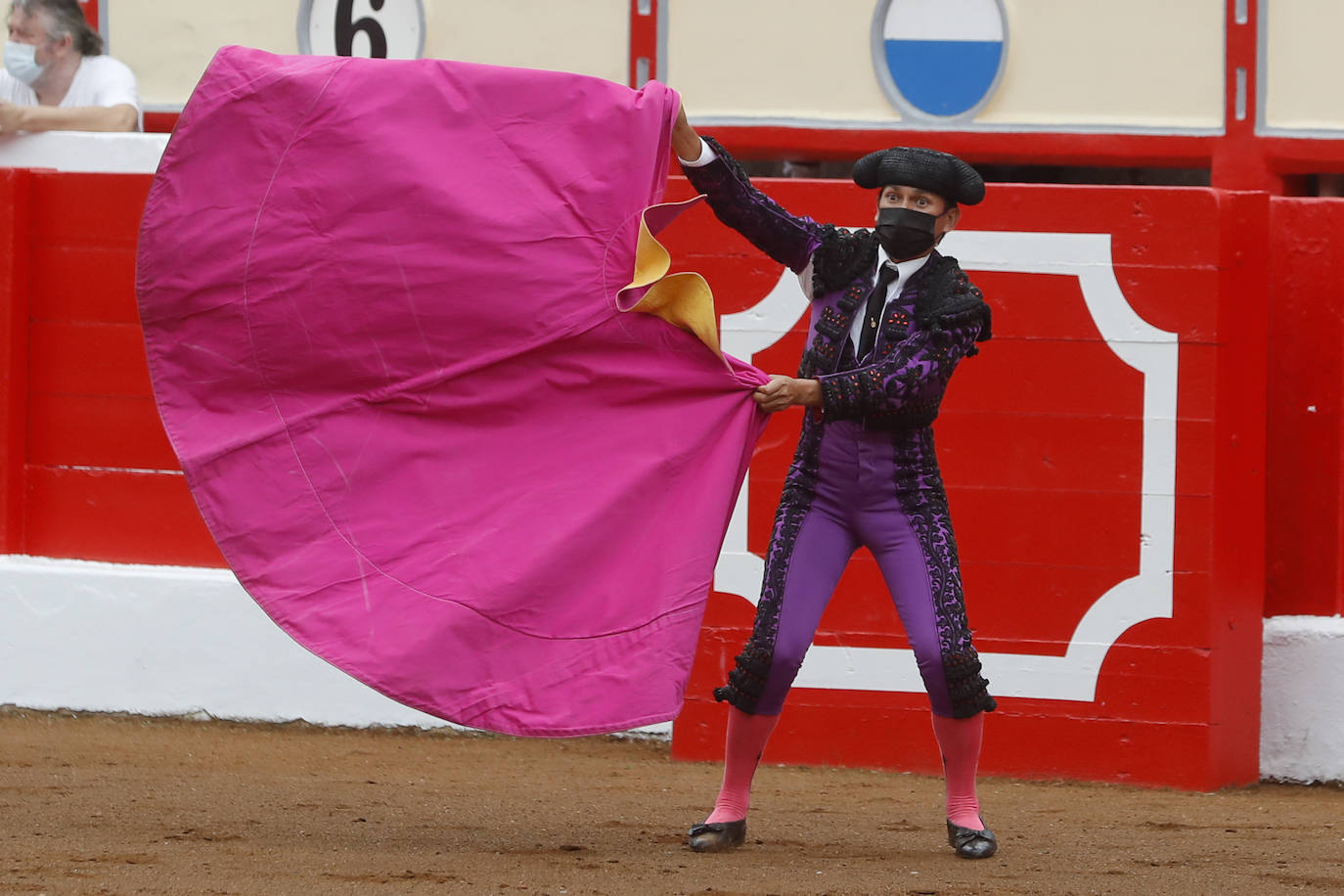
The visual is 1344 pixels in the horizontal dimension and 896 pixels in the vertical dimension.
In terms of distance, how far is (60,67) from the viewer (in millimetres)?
7023

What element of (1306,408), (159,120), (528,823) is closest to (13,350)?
(528,823)

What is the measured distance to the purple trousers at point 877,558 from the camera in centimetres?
433

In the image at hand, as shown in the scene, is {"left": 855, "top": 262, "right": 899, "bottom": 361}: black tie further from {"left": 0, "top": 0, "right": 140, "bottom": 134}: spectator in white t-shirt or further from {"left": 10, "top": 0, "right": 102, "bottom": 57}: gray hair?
{"left": 10, "top": 0, "right": 102, "bottom": 57}: gray hair

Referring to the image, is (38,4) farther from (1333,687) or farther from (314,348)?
(1333,687)

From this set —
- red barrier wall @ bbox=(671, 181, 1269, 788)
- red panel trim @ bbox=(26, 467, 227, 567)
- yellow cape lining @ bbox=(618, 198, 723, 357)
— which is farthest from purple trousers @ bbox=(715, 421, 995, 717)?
Result: red panel trim @ bbox=(26, 467, 227, 567)

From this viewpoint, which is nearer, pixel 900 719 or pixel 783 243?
pixel 783 243

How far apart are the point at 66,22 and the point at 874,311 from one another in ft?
12.6

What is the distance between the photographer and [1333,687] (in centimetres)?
560

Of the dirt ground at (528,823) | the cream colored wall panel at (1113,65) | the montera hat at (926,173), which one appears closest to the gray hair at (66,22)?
the dirt ground at (528,823)

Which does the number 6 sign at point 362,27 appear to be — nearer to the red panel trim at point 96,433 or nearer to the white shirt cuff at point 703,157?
the red panel trim at point 96,433

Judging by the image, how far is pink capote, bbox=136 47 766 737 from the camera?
419 cm

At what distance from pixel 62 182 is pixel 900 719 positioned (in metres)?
3.09

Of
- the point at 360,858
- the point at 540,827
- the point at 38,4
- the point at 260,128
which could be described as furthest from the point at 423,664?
the point at 38,4

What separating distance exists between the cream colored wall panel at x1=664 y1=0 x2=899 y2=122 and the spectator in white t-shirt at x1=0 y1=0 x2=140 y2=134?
2.47m
